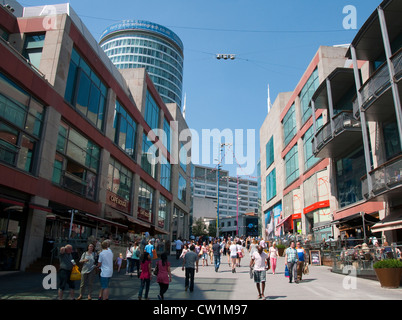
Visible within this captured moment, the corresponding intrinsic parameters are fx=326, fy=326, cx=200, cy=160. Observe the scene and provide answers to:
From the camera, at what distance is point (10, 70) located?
51.6ft

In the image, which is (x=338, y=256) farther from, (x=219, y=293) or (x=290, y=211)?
(x=290, y=211)

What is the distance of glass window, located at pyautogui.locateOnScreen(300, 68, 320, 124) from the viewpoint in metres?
30.7

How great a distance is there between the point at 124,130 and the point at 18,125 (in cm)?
1404

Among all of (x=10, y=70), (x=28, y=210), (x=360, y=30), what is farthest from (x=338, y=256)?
(x=10, y=70)

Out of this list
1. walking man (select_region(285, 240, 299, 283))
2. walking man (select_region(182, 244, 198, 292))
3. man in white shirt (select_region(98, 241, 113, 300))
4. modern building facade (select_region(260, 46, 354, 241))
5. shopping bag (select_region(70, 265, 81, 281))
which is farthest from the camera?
modern building facade (select_region(260, 46, 354, 241))

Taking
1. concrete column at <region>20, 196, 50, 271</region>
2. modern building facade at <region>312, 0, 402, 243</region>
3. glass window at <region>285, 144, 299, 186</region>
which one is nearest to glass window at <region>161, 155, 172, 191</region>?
glass window at <region>285, 144, 299, 186</region>

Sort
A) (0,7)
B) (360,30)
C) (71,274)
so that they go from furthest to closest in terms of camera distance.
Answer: (0,7)
(360,30)
(71,274)

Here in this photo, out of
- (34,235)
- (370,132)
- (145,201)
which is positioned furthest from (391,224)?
(145,201)

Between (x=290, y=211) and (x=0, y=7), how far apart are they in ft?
106

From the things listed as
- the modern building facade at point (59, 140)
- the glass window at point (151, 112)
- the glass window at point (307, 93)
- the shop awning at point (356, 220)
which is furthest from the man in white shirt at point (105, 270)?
the glass window at point (151, 112)

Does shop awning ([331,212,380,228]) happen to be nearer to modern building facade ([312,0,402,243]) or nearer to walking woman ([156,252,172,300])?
modern building facade ([312,0,402,243])

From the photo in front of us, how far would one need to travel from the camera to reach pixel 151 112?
39281mm

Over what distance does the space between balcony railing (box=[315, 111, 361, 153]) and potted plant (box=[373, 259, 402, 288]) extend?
10.9m

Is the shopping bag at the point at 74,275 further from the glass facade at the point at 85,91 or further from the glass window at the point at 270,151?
the glass window at the point at 270,151
